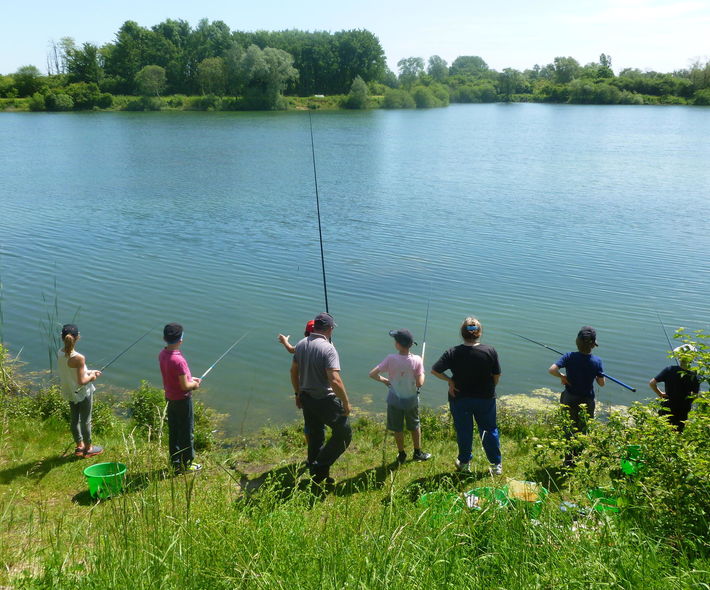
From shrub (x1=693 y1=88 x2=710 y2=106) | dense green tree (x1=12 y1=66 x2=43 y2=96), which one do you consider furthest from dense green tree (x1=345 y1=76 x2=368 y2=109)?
shrub (x1=693 y1=88 x2=710 y2=106)

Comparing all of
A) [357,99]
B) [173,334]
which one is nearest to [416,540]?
[173,334]

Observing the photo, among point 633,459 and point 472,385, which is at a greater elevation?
point 633,459

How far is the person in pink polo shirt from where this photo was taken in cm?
602

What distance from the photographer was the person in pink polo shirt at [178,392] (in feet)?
19.8

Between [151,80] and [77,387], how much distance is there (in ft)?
279

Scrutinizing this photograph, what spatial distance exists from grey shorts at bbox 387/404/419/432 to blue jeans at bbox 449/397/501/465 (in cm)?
44

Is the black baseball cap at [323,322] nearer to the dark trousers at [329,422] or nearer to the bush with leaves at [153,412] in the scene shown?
the dark trousers at [329,422]

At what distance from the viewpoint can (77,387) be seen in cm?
643

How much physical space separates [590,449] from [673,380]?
2301 millimetres

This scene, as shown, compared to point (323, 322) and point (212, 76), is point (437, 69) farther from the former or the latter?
point (323, 322)

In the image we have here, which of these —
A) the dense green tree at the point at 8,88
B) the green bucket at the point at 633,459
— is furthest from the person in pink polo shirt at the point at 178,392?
the dense green tree at the point at 8,88

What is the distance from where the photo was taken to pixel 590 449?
406cm

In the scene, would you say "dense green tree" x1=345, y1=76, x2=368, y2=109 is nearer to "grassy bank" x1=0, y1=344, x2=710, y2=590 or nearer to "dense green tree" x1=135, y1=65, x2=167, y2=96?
"dense green tree" x1=135, y1=65, x2=167, y2=96

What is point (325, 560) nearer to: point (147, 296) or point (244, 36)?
point (147, 296)
